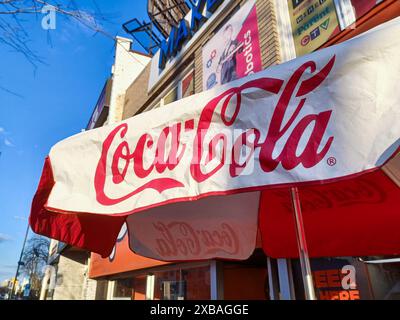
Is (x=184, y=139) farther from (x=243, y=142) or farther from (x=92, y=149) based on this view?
(x=92, y=149)

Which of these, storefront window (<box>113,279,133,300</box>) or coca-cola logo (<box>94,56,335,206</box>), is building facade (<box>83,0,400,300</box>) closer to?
storefront window (<box>113,279,133,300</box>)

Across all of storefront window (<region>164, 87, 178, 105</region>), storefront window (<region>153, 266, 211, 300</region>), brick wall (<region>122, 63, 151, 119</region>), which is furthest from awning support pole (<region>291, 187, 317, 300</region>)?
brick wall (<region>122, 63, 151, 119</region>)

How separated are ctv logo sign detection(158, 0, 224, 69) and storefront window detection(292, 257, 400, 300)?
596cm

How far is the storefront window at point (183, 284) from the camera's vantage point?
17.3 ft

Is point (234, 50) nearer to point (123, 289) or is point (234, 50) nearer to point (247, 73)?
point (247, 73)

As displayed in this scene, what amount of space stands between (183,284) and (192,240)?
120 inches

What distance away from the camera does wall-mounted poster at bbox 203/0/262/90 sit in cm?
519

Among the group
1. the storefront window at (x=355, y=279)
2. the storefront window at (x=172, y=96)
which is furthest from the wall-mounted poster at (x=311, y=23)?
the storefront window at (x=172, y=96)

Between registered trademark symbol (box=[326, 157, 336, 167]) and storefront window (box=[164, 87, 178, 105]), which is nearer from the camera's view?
registered trademark symbol (box=[326, 157, 336, 167])

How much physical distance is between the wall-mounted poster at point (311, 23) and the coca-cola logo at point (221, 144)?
9.85ft

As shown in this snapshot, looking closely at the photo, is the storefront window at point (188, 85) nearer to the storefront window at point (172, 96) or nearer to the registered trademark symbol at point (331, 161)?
the storefront window at point (172, 96)

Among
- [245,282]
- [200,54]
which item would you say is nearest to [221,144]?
[245,282]

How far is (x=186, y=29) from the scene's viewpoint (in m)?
7.88
